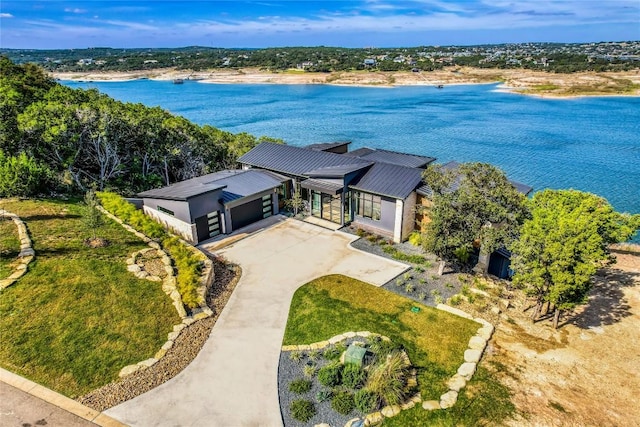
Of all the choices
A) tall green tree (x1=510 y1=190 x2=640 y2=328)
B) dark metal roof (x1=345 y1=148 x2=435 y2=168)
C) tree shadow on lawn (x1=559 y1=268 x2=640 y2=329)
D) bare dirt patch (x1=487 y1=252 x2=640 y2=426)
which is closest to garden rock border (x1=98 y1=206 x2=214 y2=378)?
bare dirt patch (x1=487 y1=252 x2=640 y2=426)

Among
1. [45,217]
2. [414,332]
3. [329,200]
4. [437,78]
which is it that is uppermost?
[437,78]

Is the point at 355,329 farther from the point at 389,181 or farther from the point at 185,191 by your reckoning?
the point at 185,191

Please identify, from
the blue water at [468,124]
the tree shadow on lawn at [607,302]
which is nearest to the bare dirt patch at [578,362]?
the tree shadow on lawn at [607,302]

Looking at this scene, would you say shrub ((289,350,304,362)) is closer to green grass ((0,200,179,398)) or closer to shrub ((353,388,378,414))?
shrub ((353,388,378,414))

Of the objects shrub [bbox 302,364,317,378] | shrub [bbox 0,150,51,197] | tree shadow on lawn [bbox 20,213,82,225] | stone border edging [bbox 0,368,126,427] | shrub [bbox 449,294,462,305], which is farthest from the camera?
shrub [bbox 0,150,51,197]

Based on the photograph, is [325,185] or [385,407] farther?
[325,185]

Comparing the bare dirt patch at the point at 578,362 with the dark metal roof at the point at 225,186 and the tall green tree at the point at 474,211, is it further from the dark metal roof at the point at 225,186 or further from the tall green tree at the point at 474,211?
the dark metal roof at the point at 225,186

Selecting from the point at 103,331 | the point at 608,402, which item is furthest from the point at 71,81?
the point at 608,402

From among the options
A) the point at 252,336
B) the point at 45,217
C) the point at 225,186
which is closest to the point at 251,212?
the point at 225,186
